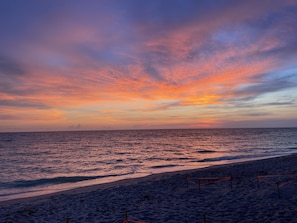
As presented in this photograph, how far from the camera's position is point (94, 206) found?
1517 cm

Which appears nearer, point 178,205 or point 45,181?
point 178,205

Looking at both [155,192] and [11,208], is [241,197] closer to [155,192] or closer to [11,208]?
[155,192]

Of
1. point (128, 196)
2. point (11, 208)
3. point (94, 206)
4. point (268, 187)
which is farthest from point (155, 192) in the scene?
point (11, 208)

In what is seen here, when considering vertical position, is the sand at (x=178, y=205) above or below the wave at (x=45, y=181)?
above

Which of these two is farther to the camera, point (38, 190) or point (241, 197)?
point (38, 190)

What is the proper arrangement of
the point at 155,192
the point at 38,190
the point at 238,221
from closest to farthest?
the point at 238,221
the point at 155,192
the point at 38,190

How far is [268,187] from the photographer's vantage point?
1520 cm

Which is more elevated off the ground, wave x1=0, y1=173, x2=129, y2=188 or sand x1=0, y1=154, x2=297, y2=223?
sand x1=0, y1=154, x2=297, y2=223

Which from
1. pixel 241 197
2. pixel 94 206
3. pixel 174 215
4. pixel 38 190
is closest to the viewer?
pixel 174 215

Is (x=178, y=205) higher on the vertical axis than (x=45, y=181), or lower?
higher

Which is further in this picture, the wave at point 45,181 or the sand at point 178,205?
the wave at point 45,181

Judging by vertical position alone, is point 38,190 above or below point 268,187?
below

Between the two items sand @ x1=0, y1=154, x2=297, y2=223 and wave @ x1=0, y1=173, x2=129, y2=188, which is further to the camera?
wave @ x1=0, y1=173, x2=129, y2=188

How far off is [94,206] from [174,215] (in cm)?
552
